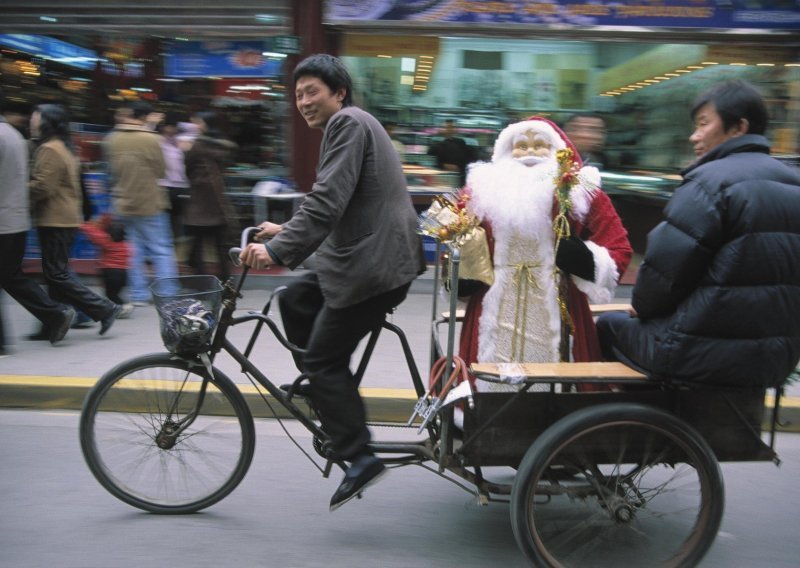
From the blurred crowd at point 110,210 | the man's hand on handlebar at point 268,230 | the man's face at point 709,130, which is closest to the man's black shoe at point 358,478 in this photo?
the man's hand on handlebar at point 268,230

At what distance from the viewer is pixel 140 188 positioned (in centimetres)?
653

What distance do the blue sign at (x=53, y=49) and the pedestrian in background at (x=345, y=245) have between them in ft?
22.2

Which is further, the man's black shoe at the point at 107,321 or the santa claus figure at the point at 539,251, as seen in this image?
the man's black shoe at the point at 107,321

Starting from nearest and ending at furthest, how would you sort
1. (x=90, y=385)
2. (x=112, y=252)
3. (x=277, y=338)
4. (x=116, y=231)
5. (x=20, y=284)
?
→ (x=277, y=338)
(x=90, y=385)
(x=20, y=284)
(x=112, y=252)
(x=116, y=231)

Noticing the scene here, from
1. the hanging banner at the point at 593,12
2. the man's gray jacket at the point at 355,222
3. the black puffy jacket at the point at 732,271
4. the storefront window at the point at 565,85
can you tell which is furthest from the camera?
the storefront window at the point at 565,85

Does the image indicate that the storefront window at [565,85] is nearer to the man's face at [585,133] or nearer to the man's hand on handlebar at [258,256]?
the man's face at [585,133]

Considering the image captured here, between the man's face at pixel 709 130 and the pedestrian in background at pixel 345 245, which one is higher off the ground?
the man's face at pixel 709 130

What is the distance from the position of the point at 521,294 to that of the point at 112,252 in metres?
4.20

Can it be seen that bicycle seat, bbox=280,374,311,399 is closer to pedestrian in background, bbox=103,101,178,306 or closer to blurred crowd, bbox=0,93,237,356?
blurred crowd, bbox=0,93,237,356

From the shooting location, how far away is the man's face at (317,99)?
2.97 m

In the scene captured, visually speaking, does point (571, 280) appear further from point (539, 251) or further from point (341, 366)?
point (341, 366)

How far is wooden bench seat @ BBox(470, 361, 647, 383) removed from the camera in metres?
2.64

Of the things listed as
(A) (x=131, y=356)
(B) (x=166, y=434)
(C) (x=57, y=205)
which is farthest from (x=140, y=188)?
(B) (x=166, y=434)

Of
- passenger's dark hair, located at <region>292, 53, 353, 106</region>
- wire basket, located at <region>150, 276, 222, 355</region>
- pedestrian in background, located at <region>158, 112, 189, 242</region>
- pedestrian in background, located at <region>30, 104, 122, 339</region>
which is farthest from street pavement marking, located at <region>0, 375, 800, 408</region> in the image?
pedestrian in background, located at <region>158, 112, 189, 242</region>
